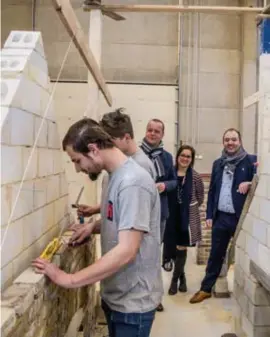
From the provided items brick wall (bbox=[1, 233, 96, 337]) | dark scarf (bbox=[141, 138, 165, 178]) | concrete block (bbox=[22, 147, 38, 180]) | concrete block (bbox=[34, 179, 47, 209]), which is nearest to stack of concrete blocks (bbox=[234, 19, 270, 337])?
dark scarf (bbox=[141, 138, 165, 178])

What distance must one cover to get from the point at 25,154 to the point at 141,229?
486mm

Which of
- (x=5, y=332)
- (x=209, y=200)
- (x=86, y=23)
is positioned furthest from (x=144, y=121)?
(x=5, y=332)

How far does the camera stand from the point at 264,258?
2611 mm

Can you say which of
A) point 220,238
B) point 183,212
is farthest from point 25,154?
point 183,212

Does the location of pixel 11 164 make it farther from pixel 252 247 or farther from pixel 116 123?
pixel 252 247

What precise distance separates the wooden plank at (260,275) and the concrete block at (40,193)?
48.5 inches

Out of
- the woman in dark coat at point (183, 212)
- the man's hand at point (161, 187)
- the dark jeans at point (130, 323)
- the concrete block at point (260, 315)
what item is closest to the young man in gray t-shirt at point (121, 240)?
the dark jeans at point (130, 323)

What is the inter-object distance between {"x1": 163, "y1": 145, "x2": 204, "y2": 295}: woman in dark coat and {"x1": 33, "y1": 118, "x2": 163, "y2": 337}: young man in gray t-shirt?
2.29 metres

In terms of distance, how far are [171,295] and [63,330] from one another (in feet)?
7.05

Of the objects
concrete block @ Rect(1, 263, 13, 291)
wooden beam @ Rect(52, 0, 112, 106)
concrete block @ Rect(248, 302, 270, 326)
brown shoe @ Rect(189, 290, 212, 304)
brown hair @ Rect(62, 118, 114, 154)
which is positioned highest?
wooden beam @ Rect(52, 0, 112, 106)

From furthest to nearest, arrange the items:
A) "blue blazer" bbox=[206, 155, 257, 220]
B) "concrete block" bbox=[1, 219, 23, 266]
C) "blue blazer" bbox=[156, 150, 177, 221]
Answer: "blue blazer" bbox=[206, 155, 257, 220]
"blue blazer" bbox=[156, 150, 177, 221]
"concrete block" bbox=[1, 219, 23, 266]

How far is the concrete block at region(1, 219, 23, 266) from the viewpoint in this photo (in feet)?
4.54

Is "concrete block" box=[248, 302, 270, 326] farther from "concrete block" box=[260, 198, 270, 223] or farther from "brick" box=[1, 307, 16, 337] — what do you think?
"brick" box=[1, 307, 16, 337]

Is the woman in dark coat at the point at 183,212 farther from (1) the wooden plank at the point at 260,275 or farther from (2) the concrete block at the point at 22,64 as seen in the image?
(2) the concrete block at the point at 22,64
